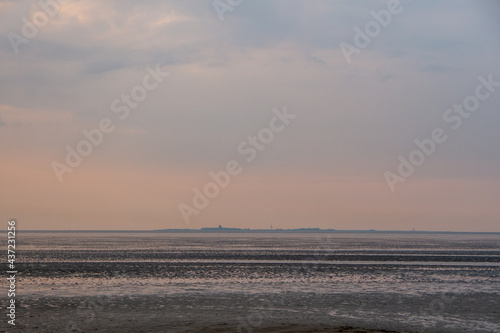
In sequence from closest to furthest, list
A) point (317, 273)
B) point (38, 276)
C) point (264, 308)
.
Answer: point (264, 308), point (38, 276), point (317, 273)

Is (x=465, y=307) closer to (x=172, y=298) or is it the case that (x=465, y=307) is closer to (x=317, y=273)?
(x=172, y=298)

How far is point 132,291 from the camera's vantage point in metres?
39.9

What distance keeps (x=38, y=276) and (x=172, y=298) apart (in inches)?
750

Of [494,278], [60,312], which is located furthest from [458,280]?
[60,312]

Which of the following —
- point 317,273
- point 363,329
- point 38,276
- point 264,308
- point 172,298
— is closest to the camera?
point 363,329

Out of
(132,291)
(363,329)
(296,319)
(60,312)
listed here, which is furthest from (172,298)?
(363,329)

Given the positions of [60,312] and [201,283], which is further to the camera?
[201,283]

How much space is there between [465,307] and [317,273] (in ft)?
75.0

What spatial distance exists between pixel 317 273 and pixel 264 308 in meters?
23.8

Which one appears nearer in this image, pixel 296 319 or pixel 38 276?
pixel 296 319

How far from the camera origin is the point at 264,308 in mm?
32625

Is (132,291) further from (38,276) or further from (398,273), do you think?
(398,273)

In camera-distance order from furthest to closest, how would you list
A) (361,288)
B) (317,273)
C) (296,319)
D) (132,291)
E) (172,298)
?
(317,273)
(361,288)
(132,291)
(172,298)
(296,319)

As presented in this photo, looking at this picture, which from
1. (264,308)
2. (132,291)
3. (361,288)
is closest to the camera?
(264,308)
